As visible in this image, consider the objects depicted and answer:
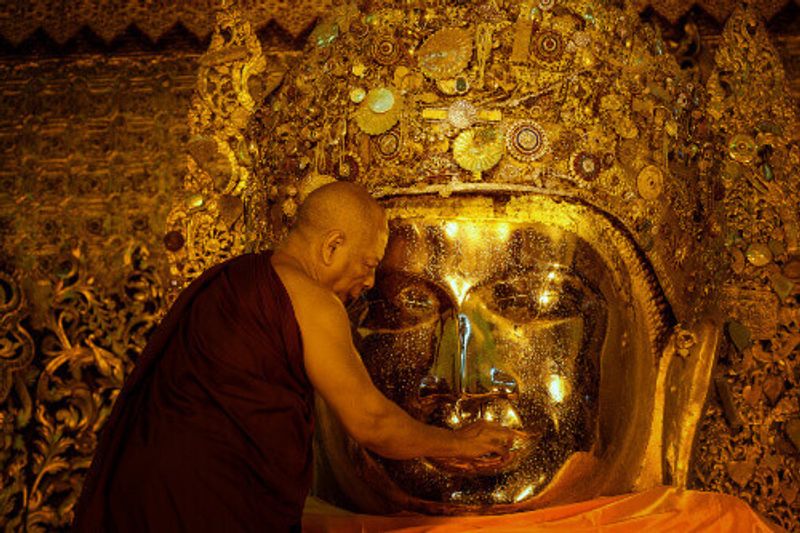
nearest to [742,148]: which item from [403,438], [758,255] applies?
[758,255]

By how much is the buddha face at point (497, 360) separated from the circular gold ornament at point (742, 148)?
624mm

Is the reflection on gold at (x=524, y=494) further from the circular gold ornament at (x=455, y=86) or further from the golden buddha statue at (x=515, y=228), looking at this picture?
the circular gold ornament at (x=455, y=86)

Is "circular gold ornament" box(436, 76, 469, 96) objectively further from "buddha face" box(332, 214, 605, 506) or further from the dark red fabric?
the dark red fabric

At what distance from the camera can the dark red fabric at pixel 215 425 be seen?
256cm

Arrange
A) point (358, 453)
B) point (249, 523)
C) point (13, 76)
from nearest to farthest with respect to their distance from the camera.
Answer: point (249, 523) → point (358, 453) → point (13, 76)

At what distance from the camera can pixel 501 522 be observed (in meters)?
3.02

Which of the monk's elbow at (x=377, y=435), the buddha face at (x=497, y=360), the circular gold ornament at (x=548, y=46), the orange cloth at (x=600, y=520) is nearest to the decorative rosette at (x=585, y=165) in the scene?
the buddha face at (x=497, y=360)

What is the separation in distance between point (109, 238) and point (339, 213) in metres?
1.54

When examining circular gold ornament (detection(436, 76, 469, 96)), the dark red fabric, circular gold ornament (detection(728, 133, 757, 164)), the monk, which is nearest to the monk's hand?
the monk

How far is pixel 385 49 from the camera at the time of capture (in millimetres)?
3373

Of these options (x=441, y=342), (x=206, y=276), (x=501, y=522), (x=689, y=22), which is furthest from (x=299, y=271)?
(x=689, y=22)

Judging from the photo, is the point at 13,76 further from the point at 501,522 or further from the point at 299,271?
the point at 501,522

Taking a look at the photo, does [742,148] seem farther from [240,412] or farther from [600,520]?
[240,412]

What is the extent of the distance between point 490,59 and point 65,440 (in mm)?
1845
